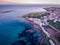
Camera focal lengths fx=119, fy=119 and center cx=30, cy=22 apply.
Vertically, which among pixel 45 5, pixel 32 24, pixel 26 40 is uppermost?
pixel 45 5

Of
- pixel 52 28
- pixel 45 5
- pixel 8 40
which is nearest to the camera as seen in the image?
pixel 8 40

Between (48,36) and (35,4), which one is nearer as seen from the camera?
(48,36)

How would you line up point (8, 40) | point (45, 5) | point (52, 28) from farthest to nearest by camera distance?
point (45, 5)
point (52, 28)
point (8, 40)

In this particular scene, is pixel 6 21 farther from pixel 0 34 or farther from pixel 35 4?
pixel 35 4

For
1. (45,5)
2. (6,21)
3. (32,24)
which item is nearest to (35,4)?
(45,5)

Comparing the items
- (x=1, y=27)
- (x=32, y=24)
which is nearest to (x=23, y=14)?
(x=32, y=24)

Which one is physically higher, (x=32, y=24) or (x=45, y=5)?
(x=45, y=5)

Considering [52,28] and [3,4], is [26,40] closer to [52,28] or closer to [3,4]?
[52,28]
